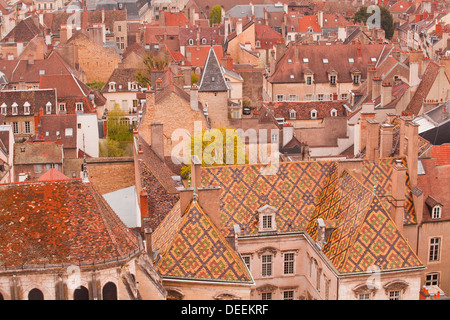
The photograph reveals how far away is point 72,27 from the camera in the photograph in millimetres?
136875

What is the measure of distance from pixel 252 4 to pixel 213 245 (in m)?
140

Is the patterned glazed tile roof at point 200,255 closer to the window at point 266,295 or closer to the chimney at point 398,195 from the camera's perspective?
the window at point 266,295

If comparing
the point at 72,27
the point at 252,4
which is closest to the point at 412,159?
the point at 72,27

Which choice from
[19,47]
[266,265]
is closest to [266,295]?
[266,265]

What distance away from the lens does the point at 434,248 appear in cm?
4162

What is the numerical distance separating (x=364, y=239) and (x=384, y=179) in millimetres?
6767

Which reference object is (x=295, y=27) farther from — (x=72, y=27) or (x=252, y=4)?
(x=72, y=27)

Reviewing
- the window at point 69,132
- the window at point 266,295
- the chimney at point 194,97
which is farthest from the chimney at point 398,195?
the window at point 69,132

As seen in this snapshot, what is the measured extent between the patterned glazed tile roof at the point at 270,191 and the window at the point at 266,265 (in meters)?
1.43

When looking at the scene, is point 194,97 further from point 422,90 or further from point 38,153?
point 422,90

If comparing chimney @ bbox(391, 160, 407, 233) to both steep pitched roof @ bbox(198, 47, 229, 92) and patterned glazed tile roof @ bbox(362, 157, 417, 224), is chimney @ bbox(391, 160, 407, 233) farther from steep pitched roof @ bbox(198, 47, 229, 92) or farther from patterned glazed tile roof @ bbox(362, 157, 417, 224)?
steep pitched roof @ bbox(198, 47, 229, 92)

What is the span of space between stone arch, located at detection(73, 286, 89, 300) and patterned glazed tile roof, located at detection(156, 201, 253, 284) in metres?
4.41
